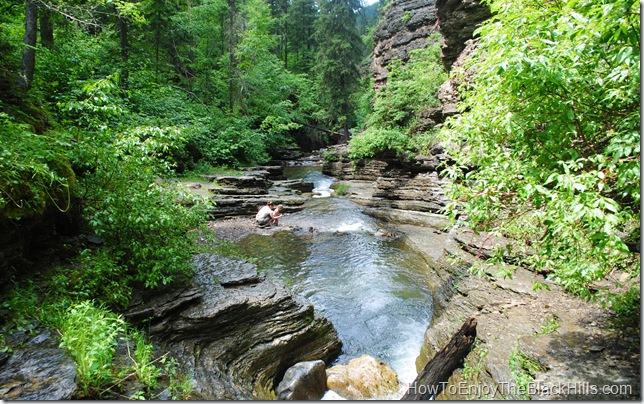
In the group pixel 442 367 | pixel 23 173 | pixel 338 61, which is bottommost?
pixel 442 367

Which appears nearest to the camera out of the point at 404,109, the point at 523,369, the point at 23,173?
the point at 23,173

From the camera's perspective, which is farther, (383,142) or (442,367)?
(383,142)

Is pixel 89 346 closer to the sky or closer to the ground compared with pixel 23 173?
closer to the ground

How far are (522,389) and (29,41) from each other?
11.1 meters

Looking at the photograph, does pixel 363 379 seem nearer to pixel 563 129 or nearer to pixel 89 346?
pixel 89 346

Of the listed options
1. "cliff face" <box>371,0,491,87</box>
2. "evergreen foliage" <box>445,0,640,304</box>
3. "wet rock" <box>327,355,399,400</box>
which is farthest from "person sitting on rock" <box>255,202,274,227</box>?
Result: "cliff face" <box>371,0,491,87</box>

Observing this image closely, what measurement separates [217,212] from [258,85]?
17.3 m

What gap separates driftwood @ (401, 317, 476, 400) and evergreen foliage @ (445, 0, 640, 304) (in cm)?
175

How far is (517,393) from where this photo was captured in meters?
3.94

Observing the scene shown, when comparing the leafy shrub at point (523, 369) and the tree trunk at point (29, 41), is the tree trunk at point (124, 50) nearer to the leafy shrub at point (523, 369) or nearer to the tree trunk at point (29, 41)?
the tree trunk at point (29, 41)

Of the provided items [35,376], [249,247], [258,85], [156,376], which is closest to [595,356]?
[156,376]

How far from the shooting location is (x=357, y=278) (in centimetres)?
938

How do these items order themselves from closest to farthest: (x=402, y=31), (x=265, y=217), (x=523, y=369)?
(x=523, y=369) < (x=265, y=217) < (x=402, y=31)

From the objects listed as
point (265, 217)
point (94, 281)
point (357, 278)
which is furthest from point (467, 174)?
point (265, 217)
